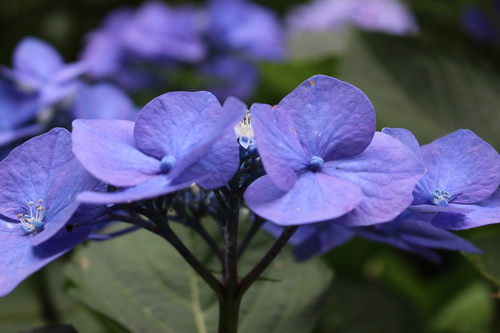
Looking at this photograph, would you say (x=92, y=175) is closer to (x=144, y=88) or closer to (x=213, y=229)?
(x=213, y=229)

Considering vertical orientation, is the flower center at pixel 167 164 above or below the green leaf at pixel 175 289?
above

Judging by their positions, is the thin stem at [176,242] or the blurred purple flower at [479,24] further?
the blurred purple flower at [479,24]

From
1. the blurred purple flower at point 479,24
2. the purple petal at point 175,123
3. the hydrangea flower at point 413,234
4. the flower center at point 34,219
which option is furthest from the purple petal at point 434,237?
the blurred purple flower at point 479,24

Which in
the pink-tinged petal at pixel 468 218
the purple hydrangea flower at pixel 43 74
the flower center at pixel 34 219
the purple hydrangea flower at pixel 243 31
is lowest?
the purple hydrangea flower at pixel 243 31

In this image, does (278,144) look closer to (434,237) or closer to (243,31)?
(434,237)

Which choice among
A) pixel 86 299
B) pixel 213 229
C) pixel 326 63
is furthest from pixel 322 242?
pixel 326 63

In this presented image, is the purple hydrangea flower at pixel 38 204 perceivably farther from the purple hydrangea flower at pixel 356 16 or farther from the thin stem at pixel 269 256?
the purple hydrangea flower at pixel 356 16

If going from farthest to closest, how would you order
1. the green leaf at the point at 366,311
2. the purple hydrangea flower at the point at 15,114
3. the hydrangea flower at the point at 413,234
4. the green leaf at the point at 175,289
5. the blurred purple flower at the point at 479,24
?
the blurred purple flower at the point at 479,24 → the green leaf at the point at 366,311 → the purple hydrangea flower at the point at 15,114 → the green leaf at the point at 175,289 → the hydrangea flower at the point at 413,234
